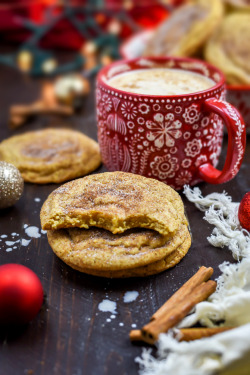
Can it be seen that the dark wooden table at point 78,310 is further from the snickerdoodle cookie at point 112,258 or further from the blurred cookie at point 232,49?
the blurred cookie at point 232,49

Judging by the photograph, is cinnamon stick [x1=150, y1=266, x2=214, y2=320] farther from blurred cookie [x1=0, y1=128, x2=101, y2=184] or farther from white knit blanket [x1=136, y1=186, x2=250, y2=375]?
blurred cookie [x1=0, y1=128, x2=101, y2=184]

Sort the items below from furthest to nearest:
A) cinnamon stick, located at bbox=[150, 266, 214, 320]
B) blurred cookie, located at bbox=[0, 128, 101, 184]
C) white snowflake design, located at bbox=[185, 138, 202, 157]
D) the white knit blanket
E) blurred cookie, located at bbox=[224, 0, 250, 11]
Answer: blurred cookie, located at bbox=[224, 0, 250, 11] → blurred cookie, located at bbox=[0, 128, 101, 184] → white snowflake design, located at bbox=[185, 138, 202, 157] → cinnamon stick, located at bbox=[150, 266, 214, 320] → the white knit blanket

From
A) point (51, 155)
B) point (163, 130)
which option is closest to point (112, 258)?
point (163, 130)

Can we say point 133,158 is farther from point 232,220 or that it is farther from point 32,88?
point 32,88

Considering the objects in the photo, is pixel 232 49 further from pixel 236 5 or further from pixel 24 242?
pixel 24 242

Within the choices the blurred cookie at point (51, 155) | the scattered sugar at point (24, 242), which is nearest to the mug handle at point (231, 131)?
the blurred cookie at point (51, 155)

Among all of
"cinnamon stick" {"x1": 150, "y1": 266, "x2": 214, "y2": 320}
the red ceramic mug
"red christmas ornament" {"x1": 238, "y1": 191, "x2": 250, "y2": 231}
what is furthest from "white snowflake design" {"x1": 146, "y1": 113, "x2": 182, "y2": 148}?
"cinnamon stick" {"x1": 150, "y1": 266, "x2": 214, "y2": 320}
